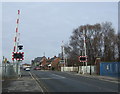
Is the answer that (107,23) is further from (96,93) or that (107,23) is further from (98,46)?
(96,93)

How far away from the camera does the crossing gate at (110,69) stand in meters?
35.4

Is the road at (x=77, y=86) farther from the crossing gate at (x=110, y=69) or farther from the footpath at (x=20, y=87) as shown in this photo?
the crossing gate at (x=110, y=69)

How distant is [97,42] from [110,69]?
34.7m

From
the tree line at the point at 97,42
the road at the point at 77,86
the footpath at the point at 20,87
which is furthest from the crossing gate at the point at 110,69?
the tree line at the point at 97,42

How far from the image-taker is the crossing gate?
35.4 meters

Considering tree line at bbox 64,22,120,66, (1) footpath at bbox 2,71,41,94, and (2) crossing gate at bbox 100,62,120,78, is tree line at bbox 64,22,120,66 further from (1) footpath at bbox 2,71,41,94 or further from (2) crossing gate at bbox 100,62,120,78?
(1) footpath at bbox 2,71,41,94

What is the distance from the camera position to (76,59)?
79812mm

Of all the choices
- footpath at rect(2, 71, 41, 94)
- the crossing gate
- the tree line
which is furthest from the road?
the tree line

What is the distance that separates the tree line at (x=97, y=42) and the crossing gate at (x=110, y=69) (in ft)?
82.0

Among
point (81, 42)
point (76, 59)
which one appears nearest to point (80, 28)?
point (81, 42)

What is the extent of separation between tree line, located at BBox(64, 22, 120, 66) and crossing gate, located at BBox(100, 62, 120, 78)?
25.0m

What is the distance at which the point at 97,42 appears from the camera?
72.4 m

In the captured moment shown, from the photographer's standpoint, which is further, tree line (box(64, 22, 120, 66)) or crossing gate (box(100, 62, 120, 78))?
tree line (box(64, 22, 120, 66))

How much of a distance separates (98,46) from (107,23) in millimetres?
7181
